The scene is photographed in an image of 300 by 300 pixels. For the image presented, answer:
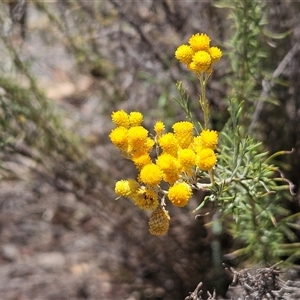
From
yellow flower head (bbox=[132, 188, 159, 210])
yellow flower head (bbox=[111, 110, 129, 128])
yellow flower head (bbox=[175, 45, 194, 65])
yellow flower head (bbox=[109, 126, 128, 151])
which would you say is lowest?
yellow flower head (bbox=[132, 188, 159, 210])

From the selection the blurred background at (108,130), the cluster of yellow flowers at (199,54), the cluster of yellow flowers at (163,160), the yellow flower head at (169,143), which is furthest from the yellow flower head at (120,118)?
the blurred background at (108,130)

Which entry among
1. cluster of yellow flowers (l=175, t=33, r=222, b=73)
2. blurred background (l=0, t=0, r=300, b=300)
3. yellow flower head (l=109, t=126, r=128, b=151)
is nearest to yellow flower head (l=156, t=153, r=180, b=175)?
yellow flower head (l=109, t=126, r=128, b=151)

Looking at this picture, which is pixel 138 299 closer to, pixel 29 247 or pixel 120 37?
pixel 29 247

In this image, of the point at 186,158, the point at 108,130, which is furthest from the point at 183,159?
the point at 108,130

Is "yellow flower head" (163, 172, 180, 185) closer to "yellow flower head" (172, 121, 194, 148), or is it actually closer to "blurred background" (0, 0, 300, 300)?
"yellow flower head" (172, 121, 194, 148)

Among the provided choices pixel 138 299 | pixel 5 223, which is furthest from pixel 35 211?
pixel 138 299

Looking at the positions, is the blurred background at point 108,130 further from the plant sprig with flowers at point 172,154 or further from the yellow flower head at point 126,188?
the yellow flower head at point 126,188

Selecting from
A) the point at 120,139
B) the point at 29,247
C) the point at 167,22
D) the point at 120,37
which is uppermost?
the point at 167,22
